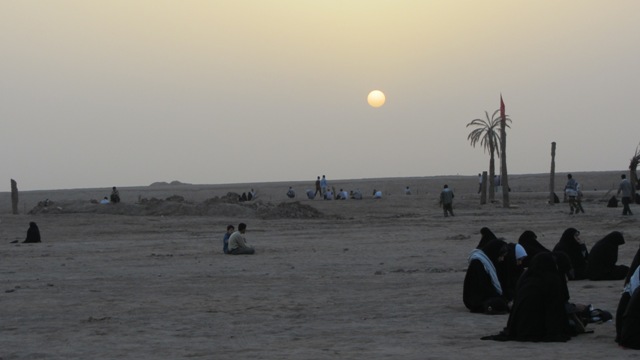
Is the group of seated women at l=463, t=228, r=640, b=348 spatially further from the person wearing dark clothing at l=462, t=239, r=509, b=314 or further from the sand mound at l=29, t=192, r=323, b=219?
the sand mound at l=29, t=192, r=323, b=219

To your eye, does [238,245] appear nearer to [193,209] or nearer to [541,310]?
[541,310]

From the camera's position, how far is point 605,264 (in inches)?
638

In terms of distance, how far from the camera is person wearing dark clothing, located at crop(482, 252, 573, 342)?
35.1 feet

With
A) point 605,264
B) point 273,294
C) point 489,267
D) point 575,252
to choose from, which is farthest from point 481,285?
point 575,252

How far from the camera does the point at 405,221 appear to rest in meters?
39.0

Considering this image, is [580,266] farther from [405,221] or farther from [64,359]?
[405,221]

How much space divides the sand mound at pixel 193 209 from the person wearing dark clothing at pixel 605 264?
28607 mm

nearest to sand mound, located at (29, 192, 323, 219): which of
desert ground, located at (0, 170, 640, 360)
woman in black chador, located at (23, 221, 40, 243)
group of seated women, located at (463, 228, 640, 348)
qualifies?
desert ground, located at (0, 170, 640, 360)

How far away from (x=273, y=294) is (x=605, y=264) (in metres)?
5.15

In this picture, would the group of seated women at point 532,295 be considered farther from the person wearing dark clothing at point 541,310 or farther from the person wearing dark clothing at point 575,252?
the person wearing dark clothing at point 575,252

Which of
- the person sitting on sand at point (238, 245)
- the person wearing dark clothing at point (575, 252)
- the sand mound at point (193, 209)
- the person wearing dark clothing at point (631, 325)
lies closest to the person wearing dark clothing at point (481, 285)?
the person wearing dark clothing at point (631, 325)

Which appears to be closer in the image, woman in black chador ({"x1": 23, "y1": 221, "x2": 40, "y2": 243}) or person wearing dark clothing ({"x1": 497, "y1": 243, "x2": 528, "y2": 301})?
person wearing dark clothing ({"x1": 497, "y1": 243, "x2": 528, "y2": 301})

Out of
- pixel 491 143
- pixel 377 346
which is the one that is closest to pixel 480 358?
pixel 377 346

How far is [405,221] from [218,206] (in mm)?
11011
